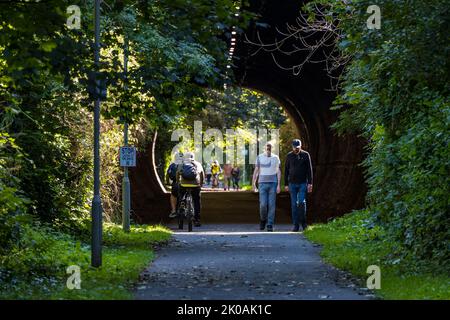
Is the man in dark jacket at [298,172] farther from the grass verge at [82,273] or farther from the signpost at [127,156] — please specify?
the grass verge at [82,273]

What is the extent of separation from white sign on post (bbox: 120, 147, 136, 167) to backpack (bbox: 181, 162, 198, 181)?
58.4 inches

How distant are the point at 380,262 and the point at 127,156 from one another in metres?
9.26

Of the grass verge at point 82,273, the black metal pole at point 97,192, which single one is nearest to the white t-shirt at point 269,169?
the grass verge at point 82,273

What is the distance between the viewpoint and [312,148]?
40.5 meters

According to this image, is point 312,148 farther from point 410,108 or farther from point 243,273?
point 243,273

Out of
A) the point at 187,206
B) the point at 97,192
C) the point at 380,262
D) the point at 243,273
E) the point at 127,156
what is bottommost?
the point at 243,273

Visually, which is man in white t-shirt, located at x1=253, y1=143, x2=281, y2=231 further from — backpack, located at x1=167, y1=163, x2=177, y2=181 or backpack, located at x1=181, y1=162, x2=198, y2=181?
backpack, located at x1=167, y1=163, x2=177, y2=181

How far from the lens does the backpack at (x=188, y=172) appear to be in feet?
77.5

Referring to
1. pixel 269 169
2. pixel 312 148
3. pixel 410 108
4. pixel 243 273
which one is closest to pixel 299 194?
pixel 269 169

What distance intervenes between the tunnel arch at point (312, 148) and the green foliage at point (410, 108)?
12.9 meters

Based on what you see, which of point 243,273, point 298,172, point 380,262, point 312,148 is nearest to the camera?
point 243,273

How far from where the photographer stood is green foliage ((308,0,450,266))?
12.8m
